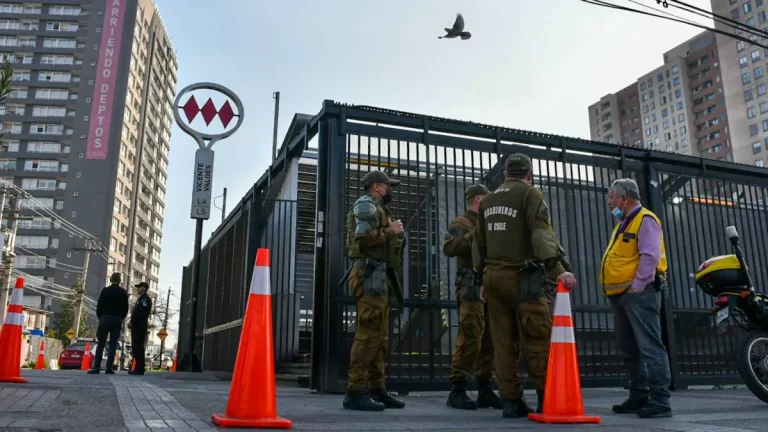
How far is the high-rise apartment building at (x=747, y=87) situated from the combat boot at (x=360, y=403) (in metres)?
92.1

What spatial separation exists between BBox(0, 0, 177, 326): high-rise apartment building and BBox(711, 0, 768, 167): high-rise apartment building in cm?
8407

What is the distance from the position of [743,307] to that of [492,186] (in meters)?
2.95

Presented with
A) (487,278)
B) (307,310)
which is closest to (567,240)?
(487,278)

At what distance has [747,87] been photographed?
281ft

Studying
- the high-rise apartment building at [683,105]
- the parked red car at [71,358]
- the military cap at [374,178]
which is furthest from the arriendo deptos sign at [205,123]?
the high-rise apartment building at [683,105]

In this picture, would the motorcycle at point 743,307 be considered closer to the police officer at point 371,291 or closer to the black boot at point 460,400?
the black boot at point 460,400

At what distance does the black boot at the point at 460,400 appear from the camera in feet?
16.5

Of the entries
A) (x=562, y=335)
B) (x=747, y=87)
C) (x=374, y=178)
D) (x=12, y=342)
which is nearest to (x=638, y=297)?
(x=562, y=335)

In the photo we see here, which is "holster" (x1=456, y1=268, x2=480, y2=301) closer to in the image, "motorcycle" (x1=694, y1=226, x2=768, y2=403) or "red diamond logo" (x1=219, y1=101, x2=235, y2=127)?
"motorcycle" (x1=694, y1=226, x2=768, y2=403)

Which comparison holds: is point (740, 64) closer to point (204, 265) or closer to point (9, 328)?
point (204, 265)

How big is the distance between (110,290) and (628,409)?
902 cm

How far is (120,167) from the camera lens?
83562 millimetres

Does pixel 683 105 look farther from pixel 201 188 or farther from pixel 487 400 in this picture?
pixel 487 400

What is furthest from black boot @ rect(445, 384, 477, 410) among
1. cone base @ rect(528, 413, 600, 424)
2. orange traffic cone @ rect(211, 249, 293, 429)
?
orange traffic cone @ rect(211, 249, 293, 429)
